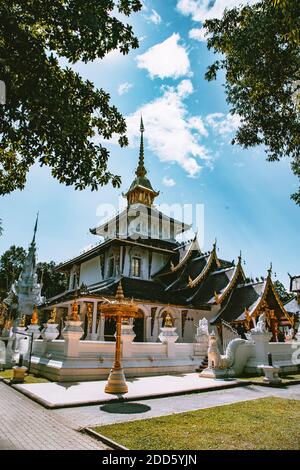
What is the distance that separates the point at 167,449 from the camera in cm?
444

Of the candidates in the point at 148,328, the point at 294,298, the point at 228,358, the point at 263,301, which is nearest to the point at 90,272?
the point at 148,328

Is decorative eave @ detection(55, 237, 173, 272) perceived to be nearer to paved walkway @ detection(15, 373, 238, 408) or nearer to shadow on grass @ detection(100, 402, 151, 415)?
paved walkway @ detection(15, 373, 238, 408)

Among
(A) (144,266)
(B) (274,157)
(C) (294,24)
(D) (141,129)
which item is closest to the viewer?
(C) (294,24)

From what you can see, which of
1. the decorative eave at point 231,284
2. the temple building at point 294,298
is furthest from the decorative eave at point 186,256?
the temple building at point 294,298

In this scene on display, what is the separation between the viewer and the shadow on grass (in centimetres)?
710

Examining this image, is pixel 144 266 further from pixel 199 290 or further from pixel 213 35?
pixel 213 35

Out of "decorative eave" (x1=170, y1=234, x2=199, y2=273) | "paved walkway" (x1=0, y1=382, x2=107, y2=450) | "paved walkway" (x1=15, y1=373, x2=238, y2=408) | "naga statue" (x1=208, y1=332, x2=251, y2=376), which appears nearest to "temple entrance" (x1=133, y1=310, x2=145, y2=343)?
"decorative eave" (x1=170, y1=234, x2=199, y2=273)

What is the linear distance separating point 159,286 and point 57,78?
20279 mm

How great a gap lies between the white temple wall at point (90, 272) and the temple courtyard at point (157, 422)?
18.5 metres

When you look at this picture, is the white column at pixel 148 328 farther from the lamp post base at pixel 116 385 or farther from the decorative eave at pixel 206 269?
the lamp post base at pixel 116 385

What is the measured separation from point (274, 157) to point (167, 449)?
9.98m

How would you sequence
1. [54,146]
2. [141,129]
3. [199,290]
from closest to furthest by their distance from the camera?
[54,146] → [199,290] → [141,129]

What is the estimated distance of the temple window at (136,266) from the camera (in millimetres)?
25320

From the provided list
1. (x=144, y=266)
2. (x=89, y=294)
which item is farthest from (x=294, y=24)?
(x=144, y=266)
